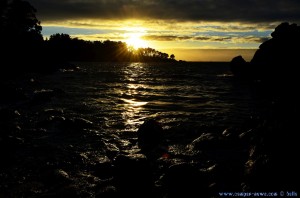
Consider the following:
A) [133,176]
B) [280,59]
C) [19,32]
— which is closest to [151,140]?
[133,176]

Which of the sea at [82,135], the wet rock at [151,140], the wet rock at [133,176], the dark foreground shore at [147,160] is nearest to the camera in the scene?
the dark foreground shore at [147,160]

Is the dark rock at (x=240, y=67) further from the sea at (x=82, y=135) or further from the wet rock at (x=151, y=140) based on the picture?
the wet rock at (x=151, y=140)

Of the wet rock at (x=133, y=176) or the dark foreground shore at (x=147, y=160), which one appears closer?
the dark foreground shore at (x=147, y=160)

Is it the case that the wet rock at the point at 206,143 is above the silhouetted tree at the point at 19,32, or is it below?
below

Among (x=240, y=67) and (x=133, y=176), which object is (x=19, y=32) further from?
(x=133, y=176)

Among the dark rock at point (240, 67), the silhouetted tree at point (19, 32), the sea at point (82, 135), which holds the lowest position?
the sea at point (82, 135)

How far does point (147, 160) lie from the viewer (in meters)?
11.6

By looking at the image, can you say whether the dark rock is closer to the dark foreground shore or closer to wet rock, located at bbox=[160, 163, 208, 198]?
the dark foreground shore

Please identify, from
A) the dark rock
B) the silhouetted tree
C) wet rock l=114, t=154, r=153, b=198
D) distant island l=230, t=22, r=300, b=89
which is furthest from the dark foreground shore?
the dark rock

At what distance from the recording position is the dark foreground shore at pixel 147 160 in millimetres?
8930

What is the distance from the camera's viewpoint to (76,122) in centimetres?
1825

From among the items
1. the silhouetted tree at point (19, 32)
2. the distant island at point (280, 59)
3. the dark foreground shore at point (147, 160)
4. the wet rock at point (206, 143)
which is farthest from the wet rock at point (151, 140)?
the silhouetted tree at point (19, 32)

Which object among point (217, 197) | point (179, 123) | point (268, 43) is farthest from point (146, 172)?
point (268, 43)

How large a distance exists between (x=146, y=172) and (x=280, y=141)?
428 centimetres
